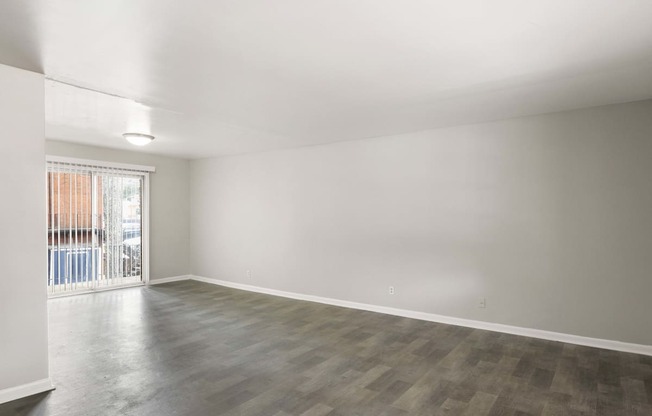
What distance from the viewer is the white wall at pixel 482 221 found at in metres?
3.86

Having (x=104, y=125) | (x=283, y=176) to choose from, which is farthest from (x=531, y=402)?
(x=104, y=125)

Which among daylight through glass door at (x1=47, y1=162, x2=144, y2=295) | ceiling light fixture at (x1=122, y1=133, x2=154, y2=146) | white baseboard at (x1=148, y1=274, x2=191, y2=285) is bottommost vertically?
white baseboard at (x1=148, y1=274, x2=191, y2=285)

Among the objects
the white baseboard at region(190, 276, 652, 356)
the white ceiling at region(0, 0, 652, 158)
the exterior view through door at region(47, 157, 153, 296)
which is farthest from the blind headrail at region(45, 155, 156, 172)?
the white baseboard at region(190, 276, 652, 356)

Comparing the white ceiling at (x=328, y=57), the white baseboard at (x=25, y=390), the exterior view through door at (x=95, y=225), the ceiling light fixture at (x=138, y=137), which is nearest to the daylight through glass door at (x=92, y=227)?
the exterior view through door at (x=95, y=225)

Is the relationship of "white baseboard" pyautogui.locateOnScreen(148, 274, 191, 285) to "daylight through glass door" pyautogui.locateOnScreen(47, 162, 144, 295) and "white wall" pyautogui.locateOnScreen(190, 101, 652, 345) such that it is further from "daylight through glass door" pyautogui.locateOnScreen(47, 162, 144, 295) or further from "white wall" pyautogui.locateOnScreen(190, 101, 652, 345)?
"white wall" pyautogui.locateOnScreen(190, 101, 652, 345)

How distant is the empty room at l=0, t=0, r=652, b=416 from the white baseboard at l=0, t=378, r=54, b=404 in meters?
0.01

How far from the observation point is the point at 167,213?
25.1 ft

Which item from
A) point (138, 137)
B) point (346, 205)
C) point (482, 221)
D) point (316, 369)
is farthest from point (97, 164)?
point (482, 221)

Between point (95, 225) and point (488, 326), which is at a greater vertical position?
point (95, 225)

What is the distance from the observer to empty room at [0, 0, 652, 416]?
97.1 inches

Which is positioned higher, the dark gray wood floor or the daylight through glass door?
the daylight through glass door

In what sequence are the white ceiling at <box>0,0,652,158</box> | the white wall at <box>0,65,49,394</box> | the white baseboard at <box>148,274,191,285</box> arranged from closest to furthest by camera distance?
1. the white ceiling at <box>0,0,652,158</box>
2. the white wall at <box>0,65,49,394</box>
3. the white baseboard at <box>148,274,191,285</box>

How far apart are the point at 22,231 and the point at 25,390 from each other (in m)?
1.23

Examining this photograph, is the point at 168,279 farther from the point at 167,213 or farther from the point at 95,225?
the point at 95,225
